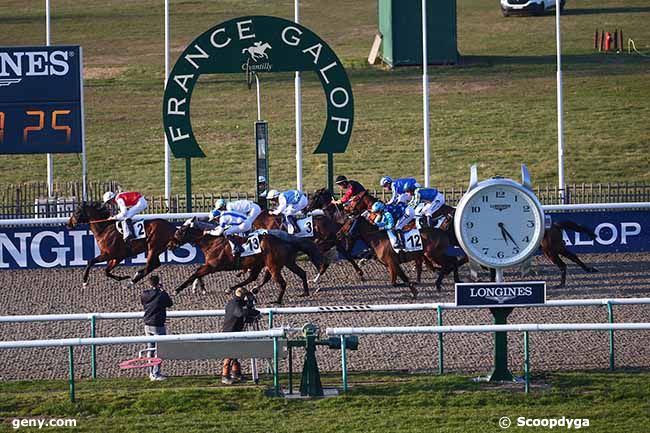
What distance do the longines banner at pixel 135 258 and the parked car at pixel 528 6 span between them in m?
23.2

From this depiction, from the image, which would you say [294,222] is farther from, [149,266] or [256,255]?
[149,266]

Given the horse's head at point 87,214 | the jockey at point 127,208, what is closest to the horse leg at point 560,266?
the jockey at point 127,208

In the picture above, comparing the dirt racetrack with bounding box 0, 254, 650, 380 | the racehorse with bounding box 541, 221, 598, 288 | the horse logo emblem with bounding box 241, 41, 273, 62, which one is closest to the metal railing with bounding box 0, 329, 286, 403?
the dirt racetrack with bounding box 0, 254, 650, 380

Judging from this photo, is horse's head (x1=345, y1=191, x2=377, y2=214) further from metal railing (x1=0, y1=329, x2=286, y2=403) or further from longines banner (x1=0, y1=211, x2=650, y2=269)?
metal railing (x1=0, y1=329, x2=286, y2=403)

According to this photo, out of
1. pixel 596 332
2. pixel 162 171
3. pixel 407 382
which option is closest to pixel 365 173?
pixel 162 171

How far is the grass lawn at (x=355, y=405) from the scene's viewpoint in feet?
42.3

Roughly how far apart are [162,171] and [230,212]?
43.9 feet

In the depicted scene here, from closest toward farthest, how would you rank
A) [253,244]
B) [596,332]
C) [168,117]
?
1. [596,332]
2. [253,244]
3. [168,117]

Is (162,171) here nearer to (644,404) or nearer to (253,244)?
(253,244)

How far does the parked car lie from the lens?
44469 millimetres

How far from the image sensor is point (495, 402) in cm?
1366

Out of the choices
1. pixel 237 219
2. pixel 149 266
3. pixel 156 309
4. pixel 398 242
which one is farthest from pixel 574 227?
pixel 156 309

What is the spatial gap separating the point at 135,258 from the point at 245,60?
12.1 feet

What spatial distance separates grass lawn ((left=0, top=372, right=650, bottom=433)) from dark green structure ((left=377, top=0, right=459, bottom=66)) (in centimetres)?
2198
